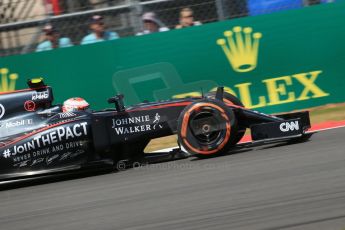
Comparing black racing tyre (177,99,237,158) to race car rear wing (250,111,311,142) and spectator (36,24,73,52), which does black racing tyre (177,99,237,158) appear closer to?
race car rear wing (250,111,311,142)

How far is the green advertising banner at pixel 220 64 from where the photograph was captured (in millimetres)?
9469

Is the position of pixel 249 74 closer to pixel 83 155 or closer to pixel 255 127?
pixel 255 127

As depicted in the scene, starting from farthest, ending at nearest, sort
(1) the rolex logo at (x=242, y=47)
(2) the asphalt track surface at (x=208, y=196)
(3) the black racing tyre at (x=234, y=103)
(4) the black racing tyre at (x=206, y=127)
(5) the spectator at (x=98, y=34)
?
1. (5) the spectator at (x=98, y=34)
2. (1) the rolex logo at (x=242, y=47)
3. (3) the black racing tyre at (x=234, y=103)
4. (4) the black racing tyre at (x=206, y=127)
5. (2) the asphalt track surface at (x=208, y=196)

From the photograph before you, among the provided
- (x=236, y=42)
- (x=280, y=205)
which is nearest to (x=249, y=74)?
(x=236, y=42)

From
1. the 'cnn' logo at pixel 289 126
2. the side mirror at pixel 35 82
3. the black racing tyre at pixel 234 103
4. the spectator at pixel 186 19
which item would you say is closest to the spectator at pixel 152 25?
the spectator at pixel 186 19

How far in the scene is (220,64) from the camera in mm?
9570

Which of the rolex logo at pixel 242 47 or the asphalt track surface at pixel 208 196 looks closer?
the asphalt track surface at pixel 208 196

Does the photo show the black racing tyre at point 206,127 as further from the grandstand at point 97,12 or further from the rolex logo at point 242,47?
the grandstand at point 97,12

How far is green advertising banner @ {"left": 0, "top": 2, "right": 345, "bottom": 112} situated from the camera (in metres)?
9.47

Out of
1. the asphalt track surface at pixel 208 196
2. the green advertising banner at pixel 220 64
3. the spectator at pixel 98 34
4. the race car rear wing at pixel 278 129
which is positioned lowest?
the asphalt track surface at pixel 208 196

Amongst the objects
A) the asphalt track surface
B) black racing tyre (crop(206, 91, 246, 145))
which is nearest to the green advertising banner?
black racing tyre (crop(206, 91, 246, 145))

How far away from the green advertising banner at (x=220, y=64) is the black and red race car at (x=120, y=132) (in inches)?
98.6

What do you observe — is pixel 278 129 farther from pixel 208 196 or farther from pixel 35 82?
pixel 35 82

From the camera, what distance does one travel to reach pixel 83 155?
683cm
